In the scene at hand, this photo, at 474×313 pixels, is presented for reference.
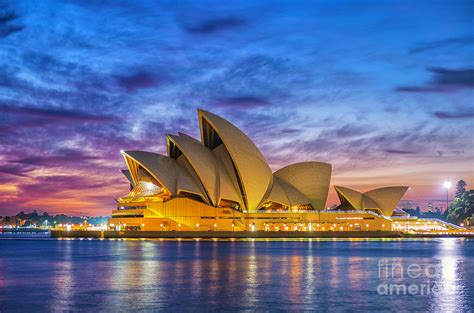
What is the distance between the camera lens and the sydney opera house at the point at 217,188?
85125 millimetres

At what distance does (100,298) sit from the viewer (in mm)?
25438

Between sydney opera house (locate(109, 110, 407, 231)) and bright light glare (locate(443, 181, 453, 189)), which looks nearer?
sydney opera house (locate(109, 110, 407, 231))

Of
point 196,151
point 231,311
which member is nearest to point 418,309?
point 231,311

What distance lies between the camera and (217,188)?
87.1 metres

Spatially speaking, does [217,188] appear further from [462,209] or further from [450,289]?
[462,209]

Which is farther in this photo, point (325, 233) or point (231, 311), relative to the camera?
point (325, 233)

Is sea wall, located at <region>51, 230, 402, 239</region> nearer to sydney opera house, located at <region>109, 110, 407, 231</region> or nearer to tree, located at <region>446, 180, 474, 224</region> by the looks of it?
sydney opera house, located at <region>109, 110, 407, 231</region>

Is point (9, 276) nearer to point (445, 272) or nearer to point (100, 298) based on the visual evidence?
point (100, 298)

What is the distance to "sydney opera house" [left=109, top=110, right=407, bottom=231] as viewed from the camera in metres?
85.1

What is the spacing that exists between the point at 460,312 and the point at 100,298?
1437 centimetres

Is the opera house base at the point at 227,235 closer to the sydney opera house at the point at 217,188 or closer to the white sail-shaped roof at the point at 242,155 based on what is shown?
the sydney opera house at the point at 217,188

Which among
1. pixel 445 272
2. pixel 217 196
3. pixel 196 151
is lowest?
pixel 445 272

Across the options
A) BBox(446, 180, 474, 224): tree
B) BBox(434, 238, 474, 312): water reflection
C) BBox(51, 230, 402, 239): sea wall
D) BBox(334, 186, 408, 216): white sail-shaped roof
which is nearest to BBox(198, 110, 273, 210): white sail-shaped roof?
BBox(51, 230, 402, 239): sea wall

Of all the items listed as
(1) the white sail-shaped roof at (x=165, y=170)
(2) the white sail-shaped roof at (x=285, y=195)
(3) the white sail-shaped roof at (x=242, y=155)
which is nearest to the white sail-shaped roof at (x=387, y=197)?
(2) the white sail-shaped roof at (x=285, y=195)
